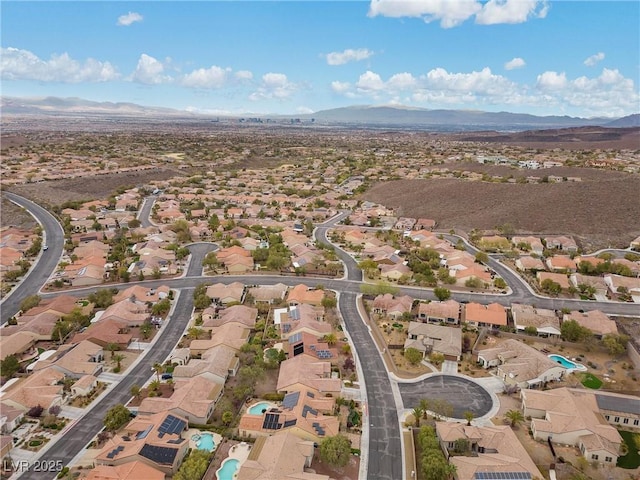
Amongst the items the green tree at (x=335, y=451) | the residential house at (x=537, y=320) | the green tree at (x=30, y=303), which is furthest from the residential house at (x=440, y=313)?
the green tree at (x=30, y=303)

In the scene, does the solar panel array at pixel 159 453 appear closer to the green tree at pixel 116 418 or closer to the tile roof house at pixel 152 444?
the tile roof house at pixel 152 444

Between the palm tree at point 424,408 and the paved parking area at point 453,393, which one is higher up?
the palm tree at point 424,408

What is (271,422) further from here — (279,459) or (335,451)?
(335,451)

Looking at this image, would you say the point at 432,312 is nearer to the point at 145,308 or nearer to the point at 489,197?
the point at 145,308

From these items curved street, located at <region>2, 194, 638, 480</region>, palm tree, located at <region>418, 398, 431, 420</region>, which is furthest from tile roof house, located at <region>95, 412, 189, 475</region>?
palm tree, located at <region>418, 398, 431, 420</region>

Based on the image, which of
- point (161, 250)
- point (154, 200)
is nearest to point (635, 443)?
point (161, 250)

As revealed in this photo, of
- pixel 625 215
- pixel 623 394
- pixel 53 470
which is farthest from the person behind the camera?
pixel 625 215

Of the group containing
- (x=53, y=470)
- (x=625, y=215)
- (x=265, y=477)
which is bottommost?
(x=53, y=470)
